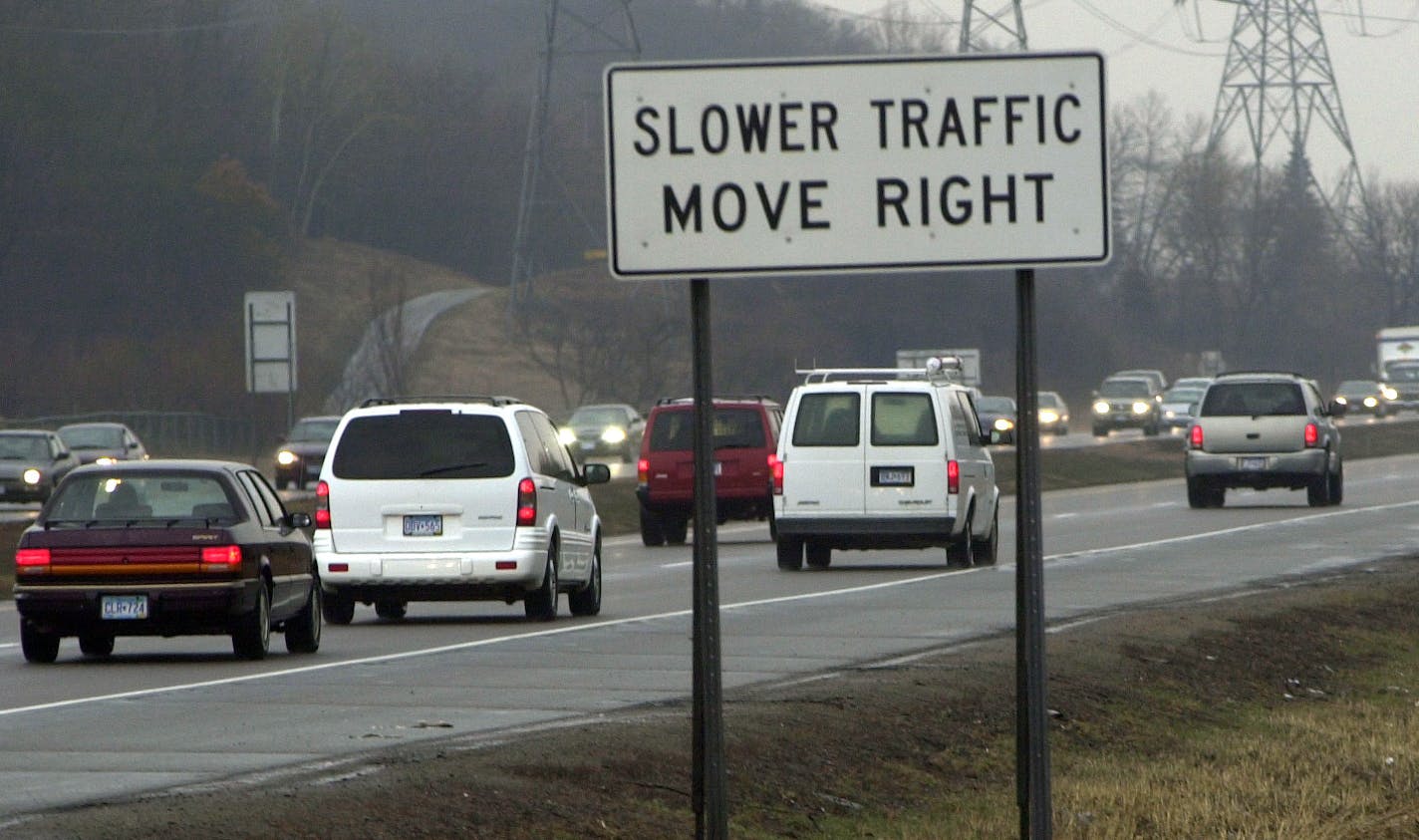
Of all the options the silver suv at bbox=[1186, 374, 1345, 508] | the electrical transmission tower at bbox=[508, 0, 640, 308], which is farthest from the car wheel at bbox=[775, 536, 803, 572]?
the electrical transmission tower at bbox=[508, 0, 640, 308]

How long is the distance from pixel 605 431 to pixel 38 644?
1737 inches

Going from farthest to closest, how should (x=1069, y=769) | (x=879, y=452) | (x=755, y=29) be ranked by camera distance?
1. (x=755, y=29)
2. (x=879, y=452)
3. (x=1069, y=769)

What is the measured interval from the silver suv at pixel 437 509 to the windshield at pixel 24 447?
2488 centimetres

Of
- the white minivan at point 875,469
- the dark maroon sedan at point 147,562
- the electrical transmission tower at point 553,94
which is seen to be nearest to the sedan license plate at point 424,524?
the dark maroon sedan at point 147,562

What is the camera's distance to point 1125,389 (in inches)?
3063

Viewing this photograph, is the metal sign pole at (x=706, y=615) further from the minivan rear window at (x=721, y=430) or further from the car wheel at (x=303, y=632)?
the minivan rear window at (x=721, y=430)

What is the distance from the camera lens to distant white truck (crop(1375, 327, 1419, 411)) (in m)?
96.9

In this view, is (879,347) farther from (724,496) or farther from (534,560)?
(534,560)

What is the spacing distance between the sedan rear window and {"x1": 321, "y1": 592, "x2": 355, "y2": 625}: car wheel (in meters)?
20.5

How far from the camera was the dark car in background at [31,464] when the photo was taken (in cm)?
4288

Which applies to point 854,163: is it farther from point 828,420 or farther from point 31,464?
point 31,464

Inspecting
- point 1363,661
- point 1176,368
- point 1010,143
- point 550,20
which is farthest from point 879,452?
point 1176,368

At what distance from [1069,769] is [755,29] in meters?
154

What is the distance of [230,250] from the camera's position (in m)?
91.8
